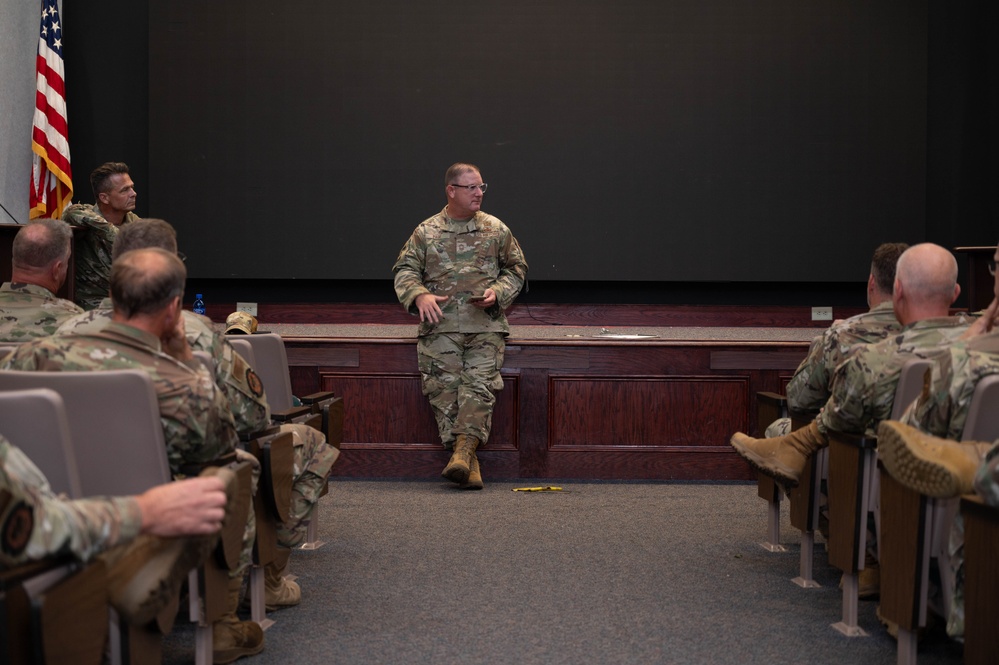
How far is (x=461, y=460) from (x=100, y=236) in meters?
2.02

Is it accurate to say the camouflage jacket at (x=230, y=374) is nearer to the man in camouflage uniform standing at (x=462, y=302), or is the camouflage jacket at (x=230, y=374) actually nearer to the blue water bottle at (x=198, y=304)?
the man in camouflage uniform standing at (x=462, y=302)

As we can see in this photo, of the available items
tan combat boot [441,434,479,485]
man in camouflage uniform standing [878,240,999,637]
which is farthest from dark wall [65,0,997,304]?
man in camouflage uniform standing [878,240,999,637]

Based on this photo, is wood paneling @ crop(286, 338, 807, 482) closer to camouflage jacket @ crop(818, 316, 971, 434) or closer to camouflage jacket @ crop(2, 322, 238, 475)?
camouflage jacket @ crop(818, 316, 971, 434)

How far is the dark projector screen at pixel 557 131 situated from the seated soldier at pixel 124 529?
5114 mm

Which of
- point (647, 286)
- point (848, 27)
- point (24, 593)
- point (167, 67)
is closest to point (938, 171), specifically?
point (848, 27)

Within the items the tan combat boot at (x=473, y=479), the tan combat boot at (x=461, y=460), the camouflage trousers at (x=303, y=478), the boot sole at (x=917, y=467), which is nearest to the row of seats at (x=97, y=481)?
the camouflage trousers at (x=303, y=478)

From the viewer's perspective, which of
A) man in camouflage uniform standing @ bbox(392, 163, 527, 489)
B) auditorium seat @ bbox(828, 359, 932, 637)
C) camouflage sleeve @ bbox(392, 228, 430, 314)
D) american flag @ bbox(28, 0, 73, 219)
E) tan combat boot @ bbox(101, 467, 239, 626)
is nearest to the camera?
tan combat boot @ bbox(101, 467, 239, 626)

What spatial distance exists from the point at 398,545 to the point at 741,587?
1246 mm

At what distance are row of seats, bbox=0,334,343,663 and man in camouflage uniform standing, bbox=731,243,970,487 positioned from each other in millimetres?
1504

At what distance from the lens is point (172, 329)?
2225 millimetres

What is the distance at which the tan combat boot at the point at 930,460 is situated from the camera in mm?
1812

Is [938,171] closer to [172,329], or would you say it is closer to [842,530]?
[842,530]

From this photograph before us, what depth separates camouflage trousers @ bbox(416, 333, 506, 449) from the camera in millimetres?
5027

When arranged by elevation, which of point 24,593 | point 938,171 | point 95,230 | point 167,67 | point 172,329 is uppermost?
point 167,67
